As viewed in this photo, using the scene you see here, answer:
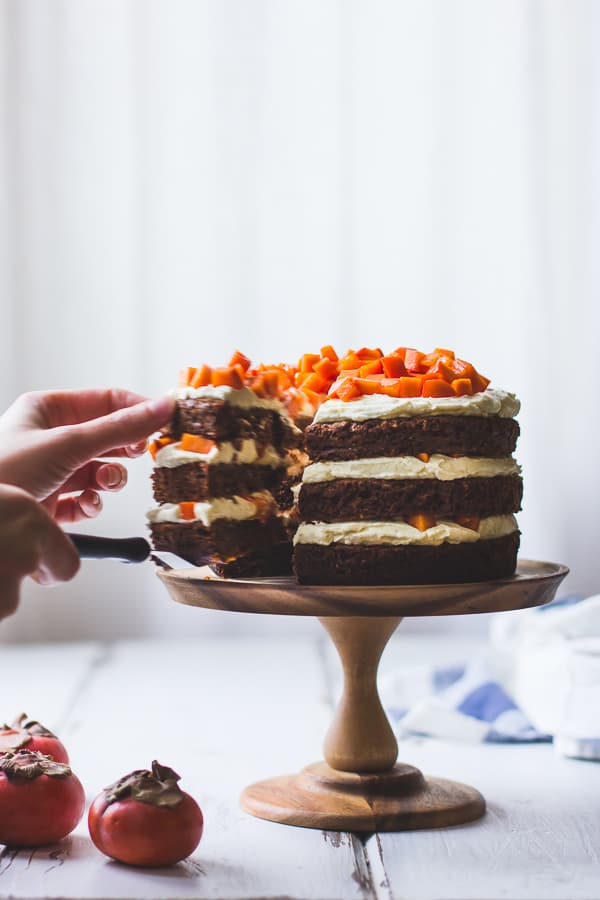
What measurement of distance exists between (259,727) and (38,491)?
1054mm

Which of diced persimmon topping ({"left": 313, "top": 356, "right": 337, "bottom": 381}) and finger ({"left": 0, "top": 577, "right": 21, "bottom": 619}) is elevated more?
diced persimmon topping ({"left": 313, "top": 356, "right": 337, "bottom": 381})

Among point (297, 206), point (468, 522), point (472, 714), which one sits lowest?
point (472, 714)

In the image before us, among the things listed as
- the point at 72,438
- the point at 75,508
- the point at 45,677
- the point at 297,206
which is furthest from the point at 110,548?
the point at 297,206

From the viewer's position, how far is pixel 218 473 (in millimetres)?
2025

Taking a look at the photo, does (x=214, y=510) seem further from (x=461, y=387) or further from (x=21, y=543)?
(x=21, y=543)

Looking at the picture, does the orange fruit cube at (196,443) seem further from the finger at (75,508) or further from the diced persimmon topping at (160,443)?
the finger at (75,508)

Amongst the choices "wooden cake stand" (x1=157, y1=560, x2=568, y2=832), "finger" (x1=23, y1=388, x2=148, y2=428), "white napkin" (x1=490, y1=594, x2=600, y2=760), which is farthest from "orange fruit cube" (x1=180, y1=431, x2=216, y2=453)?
"white napkin" (x1=490, y1=594, x2=600, y2=760)

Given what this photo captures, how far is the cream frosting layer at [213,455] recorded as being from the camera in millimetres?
2004

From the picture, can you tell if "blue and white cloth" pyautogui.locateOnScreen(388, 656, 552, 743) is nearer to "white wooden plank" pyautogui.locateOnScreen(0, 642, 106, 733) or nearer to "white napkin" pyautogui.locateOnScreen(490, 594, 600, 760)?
"white napkin" pyautogui.locateOnScreen(490, 594, 600, 760)

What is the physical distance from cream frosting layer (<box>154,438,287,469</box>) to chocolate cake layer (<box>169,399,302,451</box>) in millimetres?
16

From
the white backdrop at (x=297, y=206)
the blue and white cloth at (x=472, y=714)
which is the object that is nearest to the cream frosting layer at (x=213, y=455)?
the blue and white cloth at (x=472, y=714)

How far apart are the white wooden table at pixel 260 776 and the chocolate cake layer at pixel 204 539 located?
430 millimetres

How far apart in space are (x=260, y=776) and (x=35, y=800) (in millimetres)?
616

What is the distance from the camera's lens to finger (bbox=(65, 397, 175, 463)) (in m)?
1.71
